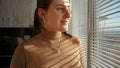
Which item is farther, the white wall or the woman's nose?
the white wall

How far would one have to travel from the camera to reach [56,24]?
3.62 ft

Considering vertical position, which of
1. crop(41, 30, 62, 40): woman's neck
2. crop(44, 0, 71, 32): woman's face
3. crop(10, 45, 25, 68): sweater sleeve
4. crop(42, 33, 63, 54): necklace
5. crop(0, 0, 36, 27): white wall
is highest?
crop(0, 0, 36, 27): white wall

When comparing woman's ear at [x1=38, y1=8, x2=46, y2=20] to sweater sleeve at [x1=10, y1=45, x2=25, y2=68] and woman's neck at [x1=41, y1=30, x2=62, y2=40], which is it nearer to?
woman's neck at [x1=41, y1=30, x2=62, y2=40]

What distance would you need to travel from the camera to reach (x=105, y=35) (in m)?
1.31

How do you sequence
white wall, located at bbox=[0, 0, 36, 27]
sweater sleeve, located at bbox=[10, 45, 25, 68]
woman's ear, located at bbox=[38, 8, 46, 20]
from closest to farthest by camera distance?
1. sweater sleeve, located at bbox=[10, 45, 25, 68]
2. woman's ear, located at bbox=[38, 8, 46, 20]
3. white wall, located at bbox=[0, 0, 36, 27]

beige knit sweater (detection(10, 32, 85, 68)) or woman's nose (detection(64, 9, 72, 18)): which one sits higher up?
woman's nose (detection(64, 9, 72, 18))

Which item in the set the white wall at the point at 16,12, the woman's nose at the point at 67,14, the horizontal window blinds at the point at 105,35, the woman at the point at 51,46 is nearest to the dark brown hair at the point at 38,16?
the woman at the point at 51,46

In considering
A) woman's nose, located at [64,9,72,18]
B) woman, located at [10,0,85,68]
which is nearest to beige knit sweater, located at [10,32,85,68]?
woman, located at [10,0,85,68]

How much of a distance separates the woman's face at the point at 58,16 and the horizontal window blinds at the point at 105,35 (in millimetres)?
261

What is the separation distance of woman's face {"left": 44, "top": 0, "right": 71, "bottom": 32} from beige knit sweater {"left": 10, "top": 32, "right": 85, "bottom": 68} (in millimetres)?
63

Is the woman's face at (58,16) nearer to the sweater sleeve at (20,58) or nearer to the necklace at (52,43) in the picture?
the necklace at (52,43)

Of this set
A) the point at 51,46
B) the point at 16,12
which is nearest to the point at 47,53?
the point at 51,46

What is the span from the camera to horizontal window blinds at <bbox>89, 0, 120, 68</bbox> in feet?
3.70

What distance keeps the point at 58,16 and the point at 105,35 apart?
373 mm
